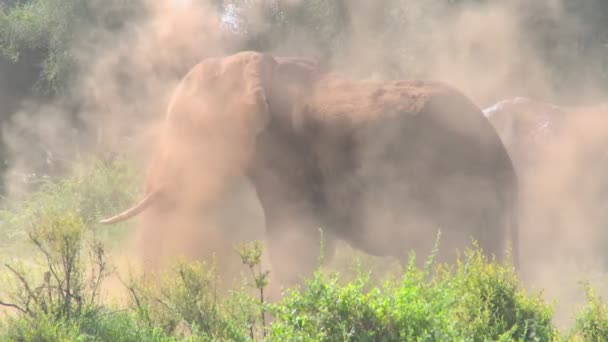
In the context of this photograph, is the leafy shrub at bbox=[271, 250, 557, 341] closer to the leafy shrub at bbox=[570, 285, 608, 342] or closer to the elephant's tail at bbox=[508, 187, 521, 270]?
the leafy shrub at bbox=[570, 285, 608, 342]

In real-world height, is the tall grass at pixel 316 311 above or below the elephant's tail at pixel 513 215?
below

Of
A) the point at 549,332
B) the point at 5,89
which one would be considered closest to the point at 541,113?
the point at 549,332

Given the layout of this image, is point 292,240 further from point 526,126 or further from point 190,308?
point 526,126

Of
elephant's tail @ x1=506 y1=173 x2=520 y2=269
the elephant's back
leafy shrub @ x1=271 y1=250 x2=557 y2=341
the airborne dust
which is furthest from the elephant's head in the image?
leafy shrub @ x1=271 y1=250 x2=557 y2=341

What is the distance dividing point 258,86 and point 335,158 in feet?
3.47

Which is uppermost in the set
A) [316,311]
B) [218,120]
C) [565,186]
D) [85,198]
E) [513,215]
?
[85,198]

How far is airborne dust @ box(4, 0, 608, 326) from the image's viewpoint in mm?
8102

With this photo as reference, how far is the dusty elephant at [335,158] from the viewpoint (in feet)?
22.8

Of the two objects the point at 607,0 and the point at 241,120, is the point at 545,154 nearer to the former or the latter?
the point at 241,120

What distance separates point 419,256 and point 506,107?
2.60 meters

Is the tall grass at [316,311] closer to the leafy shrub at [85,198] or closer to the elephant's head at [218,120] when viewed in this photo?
the elephant's head at [218,120]

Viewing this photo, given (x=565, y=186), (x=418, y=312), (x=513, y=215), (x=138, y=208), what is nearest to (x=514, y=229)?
(x=513, y=215)

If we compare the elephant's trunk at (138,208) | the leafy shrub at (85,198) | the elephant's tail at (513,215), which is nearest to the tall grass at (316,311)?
the elephant's trunk at (138,208)

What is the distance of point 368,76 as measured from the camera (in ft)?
45.2
